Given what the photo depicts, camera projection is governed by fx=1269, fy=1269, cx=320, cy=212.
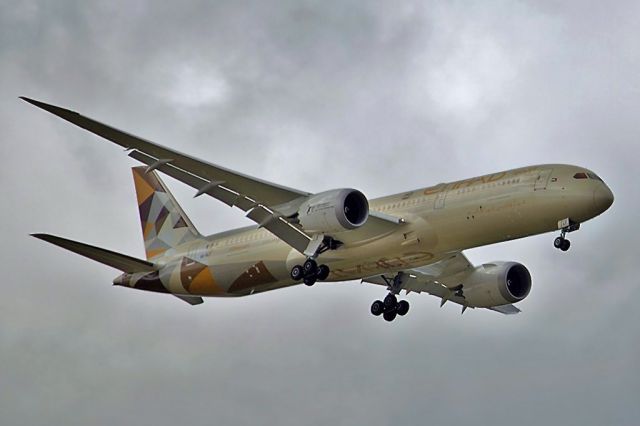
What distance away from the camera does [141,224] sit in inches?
2287

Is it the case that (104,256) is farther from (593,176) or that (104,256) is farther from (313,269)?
(593,176)

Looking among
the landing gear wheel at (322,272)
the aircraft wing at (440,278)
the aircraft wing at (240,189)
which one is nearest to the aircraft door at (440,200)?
the aircraft wing at (240,189)

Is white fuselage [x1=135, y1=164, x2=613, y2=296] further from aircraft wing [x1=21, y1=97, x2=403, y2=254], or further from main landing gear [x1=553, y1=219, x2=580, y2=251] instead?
aircraft wing [x1=21, y1=97, x2=403, y2=254]

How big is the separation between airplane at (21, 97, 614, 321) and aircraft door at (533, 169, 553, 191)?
4 centimetres

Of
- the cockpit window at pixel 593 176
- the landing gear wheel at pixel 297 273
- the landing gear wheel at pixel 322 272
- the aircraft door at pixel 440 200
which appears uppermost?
the cockpit window at pixel 593 176

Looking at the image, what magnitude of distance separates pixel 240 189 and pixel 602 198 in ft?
43.2

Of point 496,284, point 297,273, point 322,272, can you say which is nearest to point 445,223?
point 322,272

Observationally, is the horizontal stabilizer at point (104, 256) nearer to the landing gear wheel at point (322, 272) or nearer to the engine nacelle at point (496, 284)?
the landing gear wheel at point (322, 272)

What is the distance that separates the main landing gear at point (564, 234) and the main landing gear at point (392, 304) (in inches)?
414

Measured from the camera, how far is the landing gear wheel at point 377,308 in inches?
2050

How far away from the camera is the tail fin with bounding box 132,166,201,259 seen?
55250mm

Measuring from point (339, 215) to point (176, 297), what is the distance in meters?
11.6

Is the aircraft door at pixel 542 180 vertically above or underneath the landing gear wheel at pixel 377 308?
above

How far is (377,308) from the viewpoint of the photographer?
2050 inches
